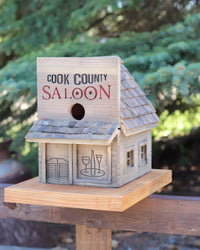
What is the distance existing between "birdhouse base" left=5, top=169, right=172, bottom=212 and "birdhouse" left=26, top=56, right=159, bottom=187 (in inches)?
2.4

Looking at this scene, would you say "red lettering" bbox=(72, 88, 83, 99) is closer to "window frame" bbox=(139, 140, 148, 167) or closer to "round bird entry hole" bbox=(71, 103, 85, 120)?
"round bird entry hole" bbox=(71, 103, 85, 120)

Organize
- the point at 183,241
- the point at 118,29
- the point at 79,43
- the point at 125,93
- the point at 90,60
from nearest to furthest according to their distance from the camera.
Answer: the point at 90,60 → the point at 125,93 → the point at 79,43 → the point at 183,241 → the point at 118,29

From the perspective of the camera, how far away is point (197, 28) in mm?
3311

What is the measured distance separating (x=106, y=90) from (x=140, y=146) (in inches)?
15.5

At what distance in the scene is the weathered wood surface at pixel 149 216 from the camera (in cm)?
178

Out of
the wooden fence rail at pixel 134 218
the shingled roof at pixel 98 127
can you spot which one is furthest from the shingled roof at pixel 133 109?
the wooden fence rail at pixel 134 218

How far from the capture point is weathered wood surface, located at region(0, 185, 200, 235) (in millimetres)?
1775

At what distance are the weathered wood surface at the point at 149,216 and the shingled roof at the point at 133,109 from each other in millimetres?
337

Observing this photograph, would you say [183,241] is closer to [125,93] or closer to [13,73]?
[13,73]

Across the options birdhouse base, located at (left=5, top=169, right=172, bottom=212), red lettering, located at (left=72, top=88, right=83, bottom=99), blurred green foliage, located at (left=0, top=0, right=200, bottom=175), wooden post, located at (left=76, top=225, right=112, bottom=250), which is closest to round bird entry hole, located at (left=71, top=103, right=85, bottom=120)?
red lettering, located at (left=72, top=88, right=83, bottom=99)

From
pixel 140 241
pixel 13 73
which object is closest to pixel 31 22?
pixel 13 73

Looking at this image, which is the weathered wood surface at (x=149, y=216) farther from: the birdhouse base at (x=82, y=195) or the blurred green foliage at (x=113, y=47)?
the blurred green foliage at (x=113, y=47)

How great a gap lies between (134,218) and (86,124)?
1.60 feet

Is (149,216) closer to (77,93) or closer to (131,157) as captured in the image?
(131,157)
